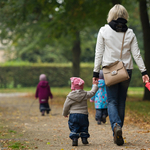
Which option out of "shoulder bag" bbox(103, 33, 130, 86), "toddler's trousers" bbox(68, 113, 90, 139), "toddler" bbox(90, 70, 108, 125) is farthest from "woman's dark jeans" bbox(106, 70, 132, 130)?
"toddler" bbox(90, 70, 108, 125)

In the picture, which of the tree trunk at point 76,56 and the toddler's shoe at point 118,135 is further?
the tree trunk at point 76,56

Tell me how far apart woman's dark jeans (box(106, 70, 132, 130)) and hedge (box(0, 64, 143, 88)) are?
88.9 feet

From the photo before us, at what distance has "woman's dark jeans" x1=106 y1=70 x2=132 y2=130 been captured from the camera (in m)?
5.09

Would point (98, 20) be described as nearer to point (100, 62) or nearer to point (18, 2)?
point (18, 2)

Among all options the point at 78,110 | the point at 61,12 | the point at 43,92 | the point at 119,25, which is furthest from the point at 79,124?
the point at 61,12

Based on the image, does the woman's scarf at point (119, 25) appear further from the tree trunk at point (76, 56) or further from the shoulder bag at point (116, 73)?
the tree trunk at point (76, 56)

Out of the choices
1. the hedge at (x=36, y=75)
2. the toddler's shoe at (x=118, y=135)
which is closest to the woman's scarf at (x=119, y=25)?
the toddler's shoe at (x=118, y=135)

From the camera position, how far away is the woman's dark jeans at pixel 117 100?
5.09 m

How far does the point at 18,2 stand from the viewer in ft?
49.9

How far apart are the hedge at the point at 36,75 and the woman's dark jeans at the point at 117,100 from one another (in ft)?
88.9

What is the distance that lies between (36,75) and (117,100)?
28163mm

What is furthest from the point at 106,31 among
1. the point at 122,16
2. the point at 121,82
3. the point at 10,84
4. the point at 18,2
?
the point at 10,84

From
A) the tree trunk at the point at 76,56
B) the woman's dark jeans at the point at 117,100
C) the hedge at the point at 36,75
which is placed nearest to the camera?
the woman's dark jeans at the point at 117,100

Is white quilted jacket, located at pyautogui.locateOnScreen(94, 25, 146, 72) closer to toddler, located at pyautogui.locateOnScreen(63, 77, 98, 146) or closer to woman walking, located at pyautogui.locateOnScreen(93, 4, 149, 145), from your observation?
woman walking, located at pyautogui.locateOnScreen(93, 4, 149, 145)
